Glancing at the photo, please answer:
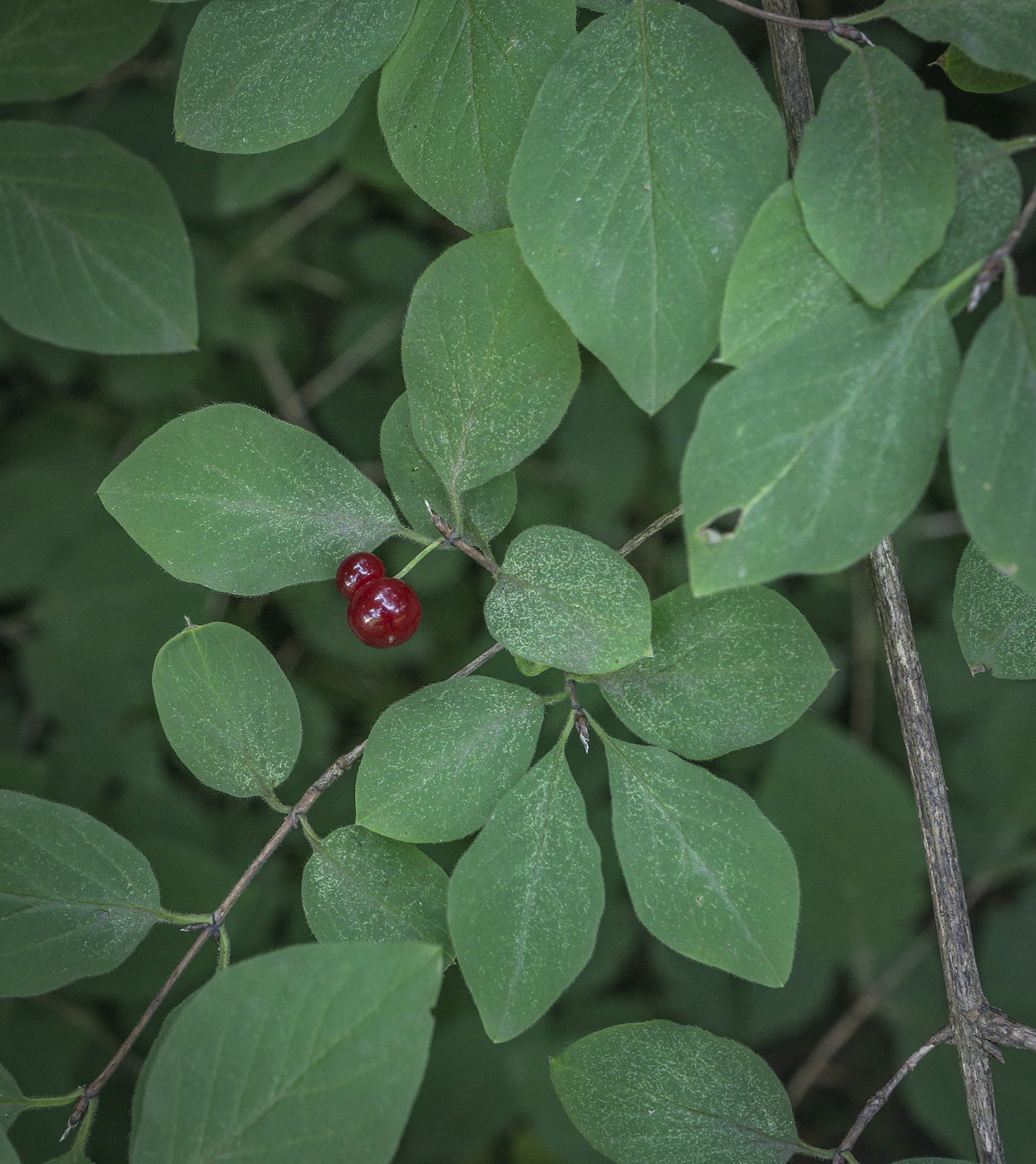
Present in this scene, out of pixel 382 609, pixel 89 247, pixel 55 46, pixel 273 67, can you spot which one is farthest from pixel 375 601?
pixel 55 46

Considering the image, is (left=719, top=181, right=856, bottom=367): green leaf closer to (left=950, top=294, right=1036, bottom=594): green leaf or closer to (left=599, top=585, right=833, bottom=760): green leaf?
(left=950, top=294, right=1036, bottom=594): green leaf

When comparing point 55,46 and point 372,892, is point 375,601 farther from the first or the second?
point 55,46

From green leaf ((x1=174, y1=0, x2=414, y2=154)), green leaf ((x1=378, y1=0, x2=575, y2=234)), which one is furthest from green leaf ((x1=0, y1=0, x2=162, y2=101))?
green leaf ((x1=378, y1=0, x2=575, y2=234))

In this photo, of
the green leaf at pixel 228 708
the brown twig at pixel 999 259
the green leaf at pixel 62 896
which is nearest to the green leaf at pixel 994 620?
the brown twig at pixel 999 259

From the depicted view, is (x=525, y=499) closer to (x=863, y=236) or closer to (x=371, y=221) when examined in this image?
(x=371, y=221)

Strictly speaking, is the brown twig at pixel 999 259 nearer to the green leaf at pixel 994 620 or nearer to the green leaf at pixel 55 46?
the green leaf at pixel 994 620

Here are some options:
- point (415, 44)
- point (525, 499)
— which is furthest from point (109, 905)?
point (525, 499)
